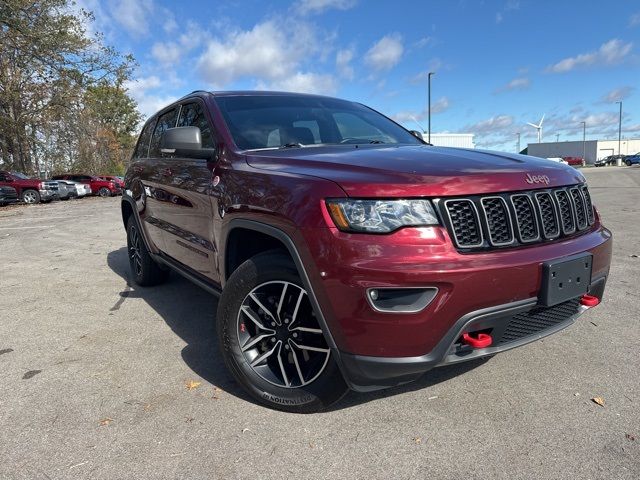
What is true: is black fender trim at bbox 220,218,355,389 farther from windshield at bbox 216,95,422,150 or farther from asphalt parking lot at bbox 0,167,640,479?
windshield at bbox 216,95,422,150

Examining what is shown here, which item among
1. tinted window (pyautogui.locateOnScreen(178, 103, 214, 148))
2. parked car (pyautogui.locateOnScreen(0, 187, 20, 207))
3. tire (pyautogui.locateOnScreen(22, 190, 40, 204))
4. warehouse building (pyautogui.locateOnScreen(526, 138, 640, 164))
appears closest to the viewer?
tinted window (pyautogui.locateOnScreen(178, 103, 214, 148))

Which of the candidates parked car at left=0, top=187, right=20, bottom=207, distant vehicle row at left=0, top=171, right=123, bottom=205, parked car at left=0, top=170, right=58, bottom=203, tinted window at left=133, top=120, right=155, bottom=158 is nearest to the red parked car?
distant vehicle row at left=0, top=171, right=123, bottom=205

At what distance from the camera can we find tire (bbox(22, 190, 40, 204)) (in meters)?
23.5

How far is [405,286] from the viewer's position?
2068mm

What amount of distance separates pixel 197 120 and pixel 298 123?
0.79 metres

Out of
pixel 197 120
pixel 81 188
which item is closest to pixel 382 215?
pixel 197 120

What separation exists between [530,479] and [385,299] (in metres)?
0.97

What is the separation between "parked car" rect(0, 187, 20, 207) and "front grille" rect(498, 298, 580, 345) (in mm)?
23963

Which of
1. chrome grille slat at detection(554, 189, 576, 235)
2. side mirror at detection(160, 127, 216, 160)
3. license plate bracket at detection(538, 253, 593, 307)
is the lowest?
license plate bracket at detection(538, 253, 593, 307)

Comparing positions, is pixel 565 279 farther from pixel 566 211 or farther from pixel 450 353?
pixel 450 353

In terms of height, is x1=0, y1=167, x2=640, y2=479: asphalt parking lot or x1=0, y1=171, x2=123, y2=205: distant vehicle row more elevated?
x1=0, y1=171, x2=123, y2=205: distant vehicle row

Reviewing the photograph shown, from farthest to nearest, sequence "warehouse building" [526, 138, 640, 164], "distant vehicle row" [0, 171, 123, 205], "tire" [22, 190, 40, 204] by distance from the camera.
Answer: "warehouse building" [526, 138, 640, 164] < "tire" [22, 190, 40, 204] < "distant vehicle row" [0, 171, 123, 205]

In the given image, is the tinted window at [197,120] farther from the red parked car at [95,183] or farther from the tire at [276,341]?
the red parked car at [95,183]

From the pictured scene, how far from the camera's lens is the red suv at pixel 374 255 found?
2.12m
